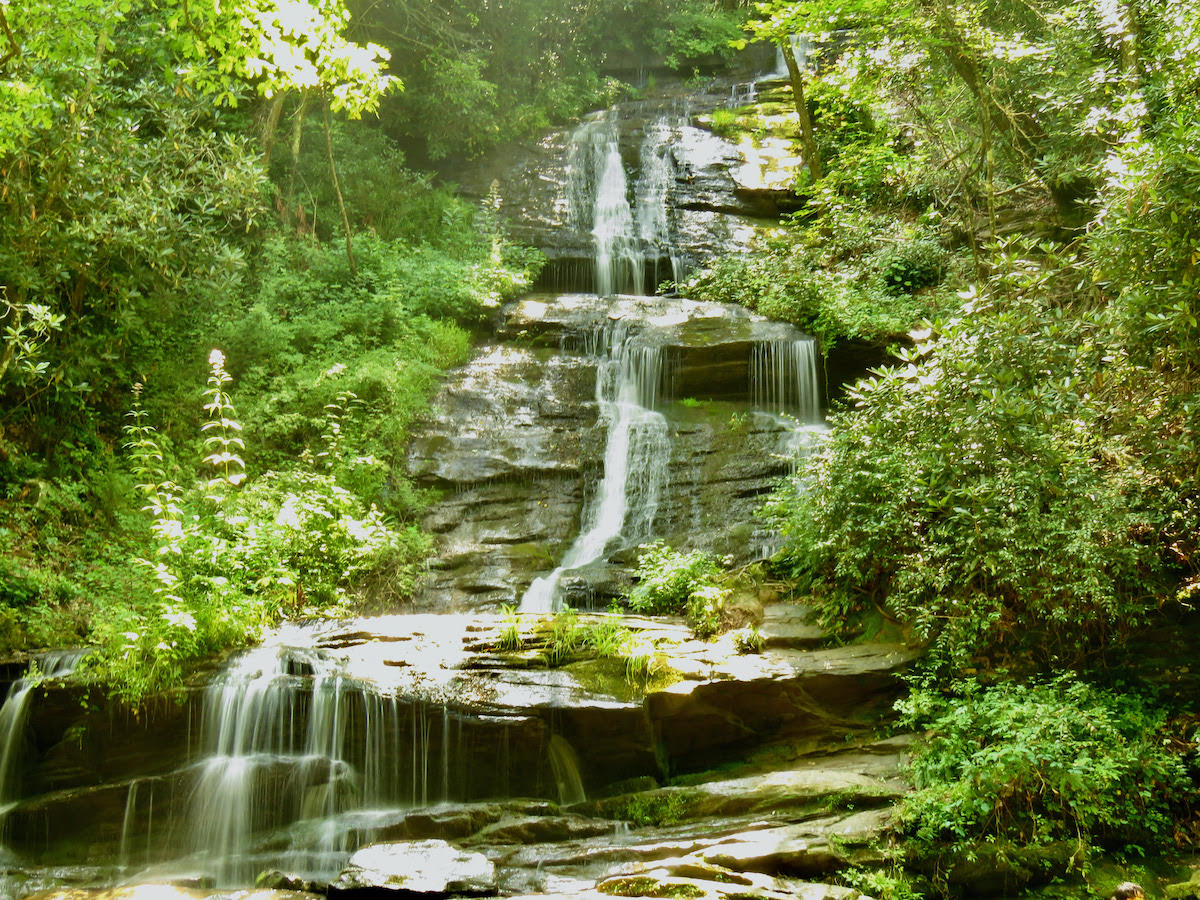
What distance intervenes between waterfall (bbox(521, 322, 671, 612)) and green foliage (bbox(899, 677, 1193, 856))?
15.0ft

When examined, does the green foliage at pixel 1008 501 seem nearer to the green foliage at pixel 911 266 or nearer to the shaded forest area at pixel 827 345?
the shaded forest area at pixel 827 345

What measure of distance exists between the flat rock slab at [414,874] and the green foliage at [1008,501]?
347 centimetres

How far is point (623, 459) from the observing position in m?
11.4

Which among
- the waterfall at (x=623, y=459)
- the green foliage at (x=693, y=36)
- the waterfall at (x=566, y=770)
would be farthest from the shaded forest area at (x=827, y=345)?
the green foliage at (x=693, y=36)

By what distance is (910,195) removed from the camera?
48.3ft

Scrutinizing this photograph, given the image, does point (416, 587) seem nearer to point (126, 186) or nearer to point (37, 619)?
point (37, 619)

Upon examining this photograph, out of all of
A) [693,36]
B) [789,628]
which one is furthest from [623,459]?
[693,36]

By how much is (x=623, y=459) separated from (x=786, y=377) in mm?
2769

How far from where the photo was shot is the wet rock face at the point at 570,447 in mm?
9906

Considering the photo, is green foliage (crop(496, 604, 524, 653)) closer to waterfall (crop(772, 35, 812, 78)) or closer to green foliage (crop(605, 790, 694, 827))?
Answer: green foliage (crop(605, 790, 694, 827))

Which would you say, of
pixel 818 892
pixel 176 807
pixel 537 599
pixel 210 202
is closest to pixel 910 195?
pixel 537 599

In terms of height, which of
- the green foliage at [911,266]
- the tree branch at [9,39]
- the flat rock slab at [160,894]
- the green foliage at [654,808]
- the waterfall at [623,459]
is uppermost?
the green foliage at [911,266]

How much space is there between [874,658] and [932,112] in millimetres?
9526

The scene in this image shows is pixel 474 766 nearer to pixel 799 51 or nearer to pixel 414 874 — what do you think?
pixel 414 874
